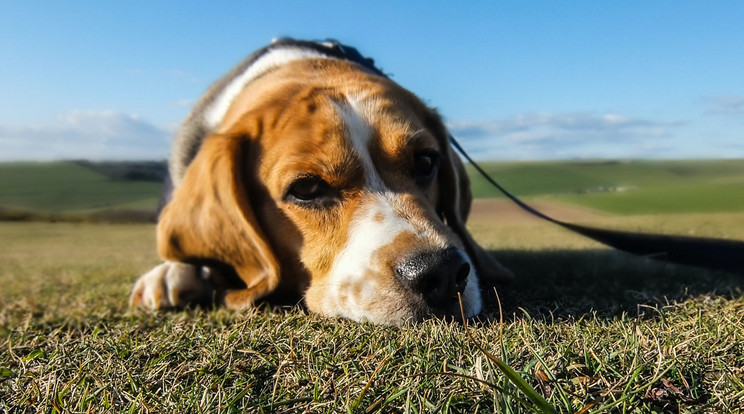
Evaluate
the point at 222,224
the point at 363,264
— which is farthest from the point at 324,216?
the point at 222,224

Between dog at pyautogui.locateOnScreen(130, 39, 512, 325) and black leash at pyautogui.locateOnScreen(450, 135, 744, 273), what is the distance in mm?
1208

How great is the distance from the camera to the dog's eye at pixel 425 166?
3.23 m

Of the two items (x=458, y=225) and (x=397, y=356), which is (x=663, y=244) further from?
(x=397, y=356)

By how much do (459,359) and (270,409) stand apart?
61 cm

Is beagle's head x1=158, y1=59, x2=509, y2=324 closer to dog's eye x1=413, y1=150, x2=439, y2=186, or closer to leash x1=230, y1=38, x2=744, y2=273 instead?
dog's eye x1=413, y1=150, x2=439, y2=186

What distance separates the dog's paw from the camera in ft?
10.7

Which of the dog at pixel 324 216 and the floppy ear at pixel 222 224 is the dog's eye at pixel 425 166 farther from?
the floppy ear at pixel 222 224

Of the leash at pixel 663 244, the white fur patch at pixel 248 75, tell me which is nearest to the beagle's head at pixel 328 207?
the white fur patch at pixel 248 75

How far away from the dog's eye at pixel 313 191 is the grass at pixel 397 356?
0.57 metres

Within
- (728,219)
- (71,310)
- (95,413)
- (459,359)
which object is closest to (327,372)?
Result: (459,359)

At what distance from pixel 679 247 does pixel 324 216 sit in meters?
2.50

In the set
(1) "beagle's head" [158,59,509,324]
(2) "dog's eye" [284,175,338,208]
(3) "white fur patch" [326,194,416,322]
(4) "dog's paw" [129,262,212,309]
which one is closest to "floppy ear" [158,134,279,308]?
(1) "beagle's head" [158,59,509,324]

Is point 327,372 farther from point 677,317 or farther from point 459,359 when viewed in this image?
point 677,317

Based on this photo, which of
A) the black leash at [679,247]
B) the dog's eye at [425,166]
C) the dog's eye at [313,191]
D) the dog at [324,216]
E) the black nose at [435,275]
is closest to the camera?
the black nose at [435,275]
